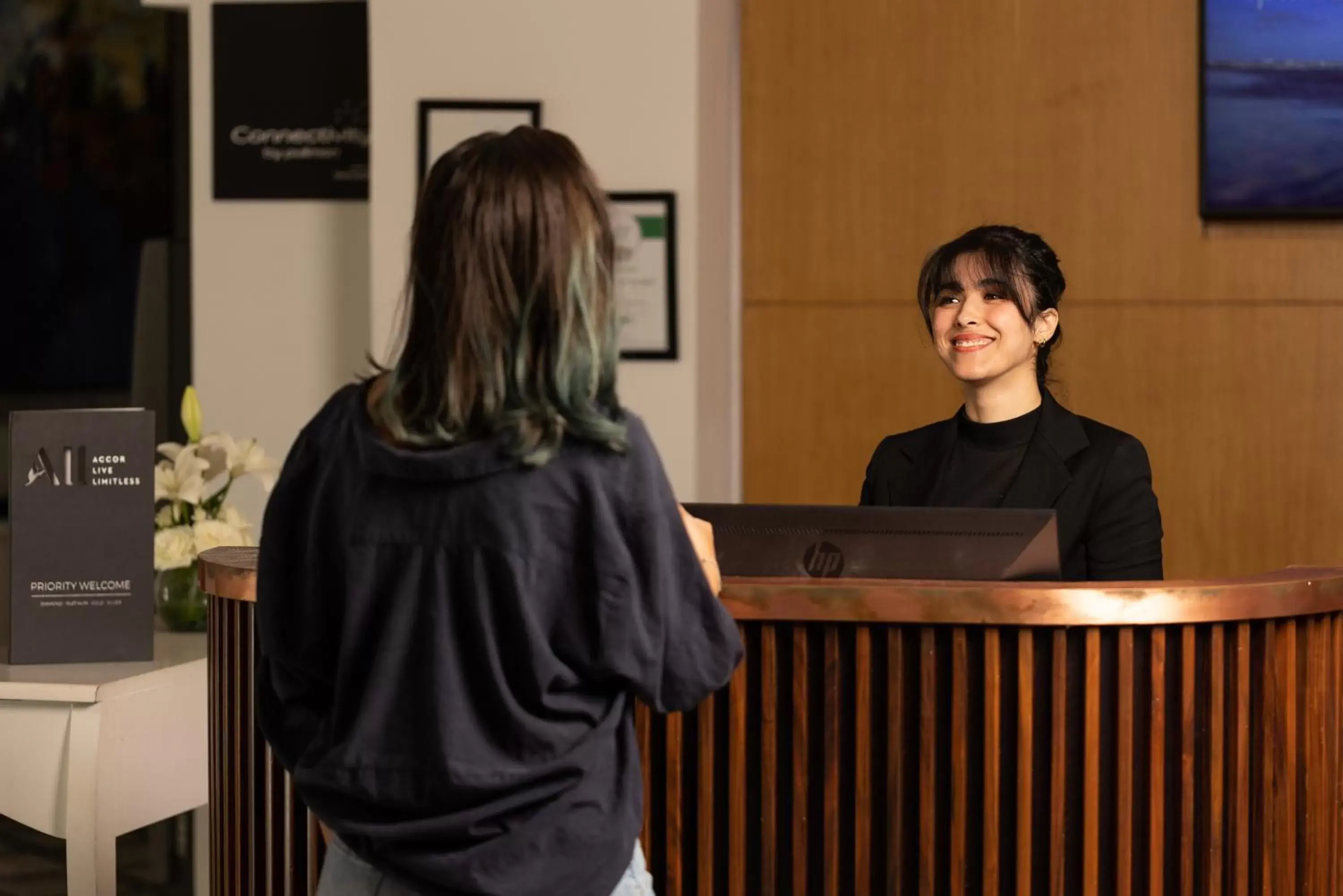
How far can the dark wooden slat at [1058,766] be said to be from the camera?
179 cm

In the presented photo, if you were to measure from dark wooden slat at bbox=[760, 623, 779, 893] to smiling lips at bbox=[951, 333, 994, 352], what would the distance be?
0.76 metres

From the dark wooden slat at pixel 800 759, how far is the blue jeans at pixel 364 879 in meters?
0.44

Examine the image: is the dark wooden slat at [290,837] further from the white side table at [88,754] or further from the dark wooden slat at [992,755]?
the dark wooden slat at [992,755]

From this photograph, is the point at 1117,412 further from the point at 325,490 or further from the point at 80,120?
the point at 80,120

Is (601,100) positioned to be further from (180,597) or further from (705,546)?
(705,546)

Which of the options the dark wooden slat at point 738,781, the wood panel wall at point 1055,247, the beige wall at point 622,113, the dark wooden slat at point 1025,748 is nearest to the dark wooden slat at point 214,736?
the dark wooden slat at point 738,781

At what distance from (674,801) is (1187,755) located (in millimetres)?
601

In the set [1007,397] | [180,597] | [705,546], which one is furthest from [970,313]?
[180,597]

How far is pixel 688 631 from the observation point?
137 cm

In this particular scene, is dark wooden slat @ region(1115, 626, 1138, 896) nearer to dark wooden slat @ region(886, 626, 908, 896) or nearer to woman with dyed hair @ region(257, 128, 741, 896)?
dark wooden slat @ region(886, 626, 908, 896)

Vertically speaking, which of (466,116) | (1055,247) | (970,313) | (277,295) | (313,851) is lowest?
(313,851)

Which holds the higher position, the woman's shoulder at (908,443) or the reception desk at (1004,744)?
the woman's shoulder at (908,443)

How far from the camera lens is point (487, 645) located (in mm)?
1280

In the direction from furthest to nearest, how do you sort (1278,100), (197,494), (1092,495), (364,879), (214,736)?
(1278,100) < (197,494) < (1092,495) < (214,736) < (364,879)
